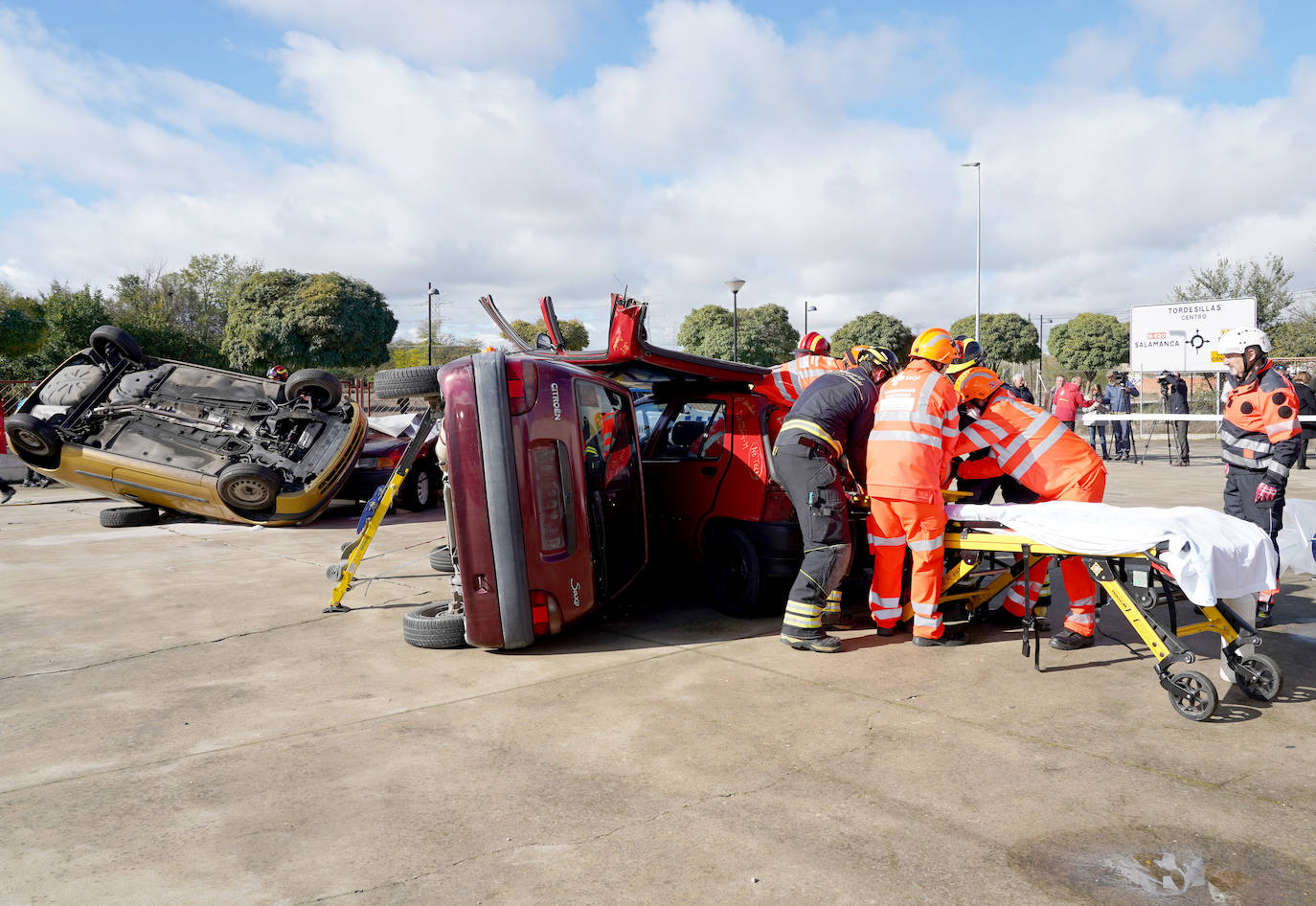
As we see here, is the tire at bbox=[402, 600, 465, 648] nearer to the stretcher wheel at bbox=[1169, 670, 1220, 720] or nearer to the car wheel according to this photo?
the car wheel

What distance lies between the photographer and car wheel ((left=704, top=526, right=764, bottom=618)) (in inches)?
245

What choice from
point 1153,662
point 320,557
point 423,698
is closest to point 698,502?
point 423,698

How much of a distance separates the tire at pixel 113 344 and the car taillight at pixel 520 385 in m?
8.63

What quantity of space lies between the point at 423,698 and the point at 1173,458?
1885 cm

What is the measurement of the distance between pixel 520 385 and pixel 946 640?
3.07 m

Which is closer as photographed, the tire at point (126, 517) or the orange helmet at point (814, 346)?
the orange helmet at point (814, 346)

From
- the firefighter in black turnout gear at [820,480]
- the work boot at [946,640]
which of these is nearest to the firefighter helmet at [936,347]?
the firefighter in black turnout gear at [820,480]

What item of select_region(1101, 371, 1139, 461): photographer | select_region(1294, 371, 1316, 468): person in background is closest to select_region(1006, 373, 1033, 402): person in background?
select_region(1294, 371, 1316, 468): person in background

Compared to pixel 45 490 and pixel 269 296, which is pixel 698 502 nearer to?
pixel 45 490

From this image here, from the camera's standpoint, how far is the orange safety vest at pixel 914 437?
17.7 ft

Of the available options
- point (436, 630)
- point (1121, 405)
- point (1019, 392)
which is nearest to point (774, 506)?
point (436, 630)

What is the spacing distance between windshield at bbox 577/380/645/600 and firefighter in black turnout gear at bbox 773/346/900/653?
43.6 inches

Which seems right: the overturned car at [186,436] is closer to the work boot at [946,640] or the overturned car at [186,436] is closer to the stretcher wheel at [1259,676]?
the work boot at [946,640]

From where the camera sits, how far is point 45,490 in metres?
15.6
